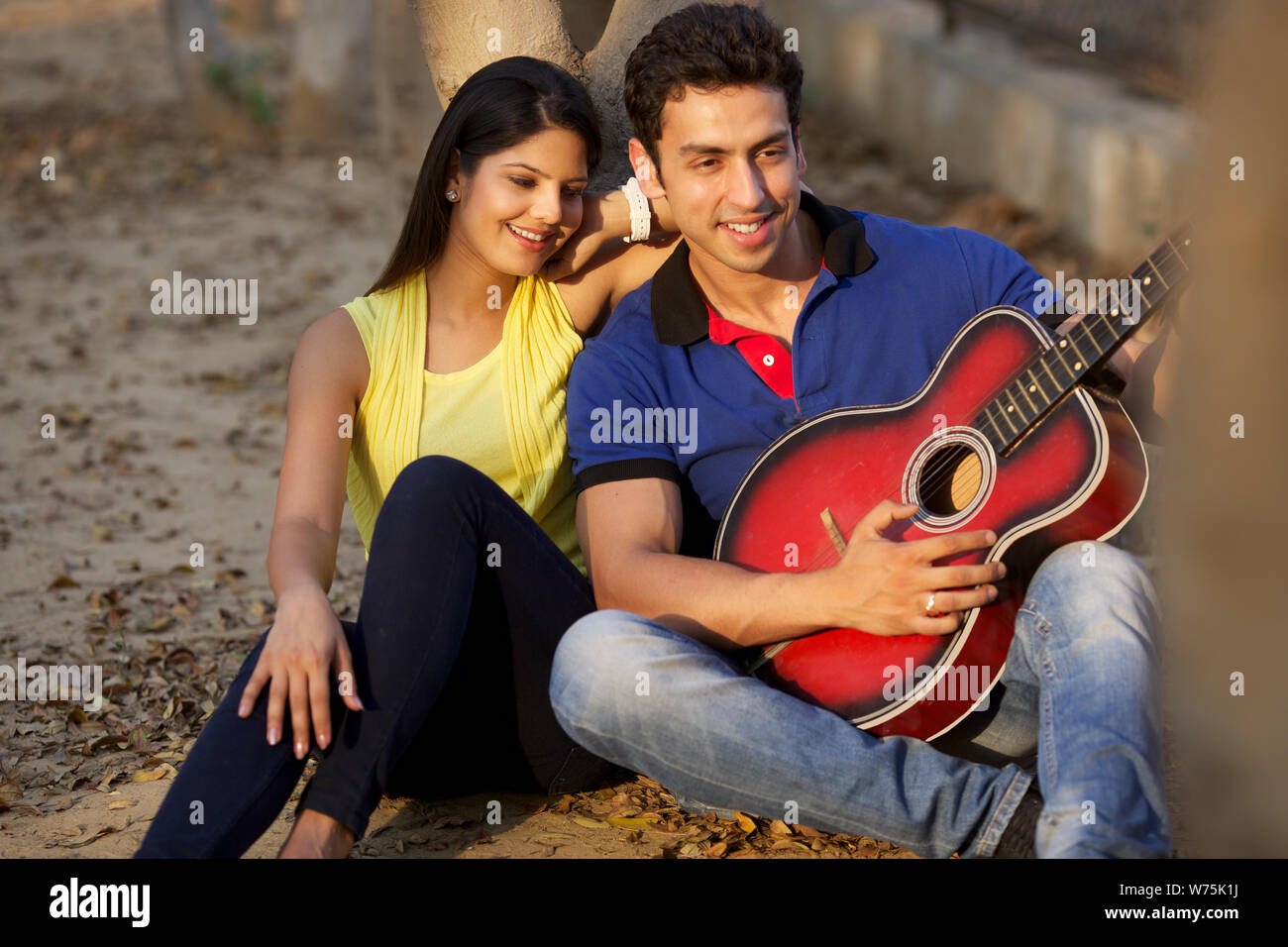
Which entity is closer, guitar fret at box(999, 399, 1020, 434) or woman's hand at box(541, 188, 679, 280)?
guitar fret at box(999, 399, 1020, 434)

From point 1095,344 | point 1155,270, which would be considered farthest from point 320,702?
point 1155,270

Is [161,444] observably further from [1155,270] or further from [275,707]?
[1155,270]

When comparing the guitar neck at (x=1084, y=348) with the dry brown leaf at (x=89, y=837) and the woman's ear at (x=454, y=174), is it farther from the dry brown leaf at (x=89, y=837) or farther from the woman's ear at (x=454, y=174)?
the dry brown leaf at (x=89, y=837)

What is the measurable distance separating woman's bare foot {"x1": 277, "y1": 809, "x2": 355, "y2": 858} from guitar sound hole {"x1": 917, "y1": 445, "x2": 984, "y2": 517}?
132 cm

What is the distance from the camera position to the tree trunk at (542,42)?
372cm

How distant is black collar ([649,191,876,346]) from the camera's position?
3.09 m

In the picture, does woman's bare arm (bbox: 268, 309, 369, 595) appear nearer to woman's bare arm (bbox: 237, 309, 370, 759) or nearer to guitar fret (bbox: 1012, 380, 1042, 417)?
woman's bare arm (bbox: 237, 309, 370, 759)

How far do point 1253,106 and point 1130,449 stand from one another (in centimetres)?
114

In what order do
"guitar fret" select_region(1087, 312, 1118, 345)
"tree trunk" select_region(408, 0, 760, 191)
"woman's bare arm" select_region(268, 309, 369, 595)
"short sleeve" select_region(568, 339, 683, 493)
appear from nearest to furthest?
"guitar fret" select_region(1087, 312, 1118, 345), "woman's bare arm" select_region(268, 309, 369, 595), "short sleeve" select_region(568, 339, 683, 493), "tree trunk" select_region(408, 0, 760, 191)

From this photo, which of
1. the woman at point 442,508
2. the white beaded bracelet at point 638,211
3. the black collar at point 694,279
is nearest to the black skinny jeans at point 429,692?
the woman at point 442,508

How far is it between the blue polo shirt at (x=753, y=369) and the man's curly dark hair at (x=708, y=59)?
365 millimetres

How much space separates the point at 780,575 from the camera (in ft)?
8.76

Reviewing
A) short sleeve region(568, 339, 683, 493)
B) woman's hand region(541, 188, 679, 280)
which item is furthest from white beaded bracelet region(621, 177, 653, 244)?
short sleeve region(568, 339, 683, 493)

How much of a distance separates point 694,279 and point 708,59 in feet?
1.62
